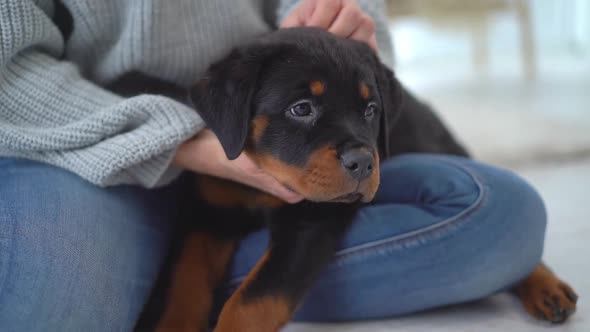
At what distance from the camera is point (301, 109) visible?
1279mm

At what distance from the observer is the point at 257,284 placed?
1272 mm

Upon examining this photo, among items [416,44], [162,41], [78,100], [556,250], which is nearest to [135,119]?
[78,100]

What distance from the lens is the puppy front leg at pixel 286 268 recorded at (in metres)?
1.24

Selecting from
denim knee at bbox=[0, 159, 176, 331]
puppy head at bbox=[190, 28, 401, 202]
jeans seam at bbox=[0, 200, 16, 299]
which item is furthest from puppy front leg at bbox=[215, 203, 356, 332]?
jeans seam at bbox=[0, 200, 16, 299]

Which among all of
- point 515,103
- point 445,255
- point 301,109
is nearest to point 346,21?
point 301,109

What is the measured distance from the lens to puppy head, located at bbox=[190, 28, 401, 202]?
1210mm

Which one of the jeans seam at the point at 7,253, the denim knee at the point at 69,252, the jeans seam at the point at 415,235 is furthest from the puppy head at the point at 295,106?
the jeans seam at the point at 7,253

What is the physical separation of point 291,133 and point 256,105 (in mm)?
111

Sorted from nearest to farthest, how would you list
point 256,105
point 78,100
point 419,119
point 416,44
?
point 256,105 < point 78,100 < point 419,119 < point 416,44

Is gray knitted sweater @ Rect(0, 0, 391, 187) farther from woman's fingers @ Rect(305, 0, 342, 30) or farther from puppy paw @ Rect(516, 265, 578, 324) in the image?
puppy paw @ Rect(516, 265, 578, 324)

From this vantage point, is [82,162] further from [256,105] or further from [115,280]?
[256,105]

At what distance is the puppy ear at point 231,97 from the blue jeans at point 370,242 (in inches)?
12.9

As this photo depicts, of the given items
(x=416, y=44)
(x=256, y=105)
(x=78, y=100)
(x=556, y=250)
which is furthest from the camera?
(x=416, y=44)

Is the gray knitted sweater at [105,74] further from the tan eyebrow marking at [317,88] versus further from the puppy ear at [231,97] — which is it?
the tan eyebrow marking at [317,88]
